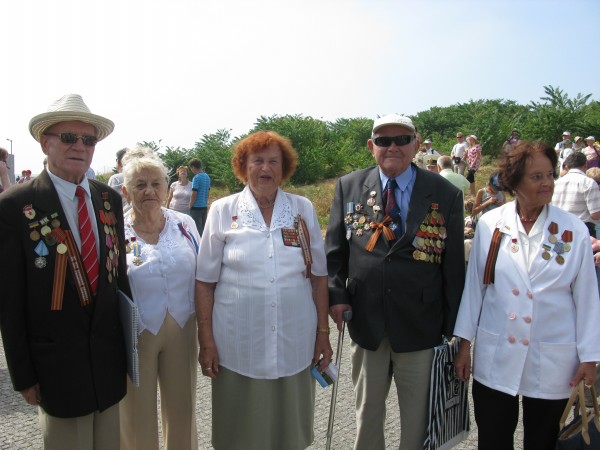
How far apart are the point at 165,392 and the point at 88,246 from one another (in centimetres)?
121

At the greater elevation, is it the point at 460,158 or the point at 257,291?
the point at 460,158

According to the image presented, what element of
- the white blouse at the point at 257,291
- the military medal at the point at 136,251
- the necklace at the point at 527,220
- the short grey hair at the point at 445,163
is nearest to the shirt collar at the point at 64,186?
the military medal at the point at 136,251

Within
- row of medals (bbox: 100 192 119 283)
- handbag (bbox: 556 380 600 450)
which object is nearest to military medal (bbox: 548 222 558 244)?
handbag (bbox: 556 380 600 450)

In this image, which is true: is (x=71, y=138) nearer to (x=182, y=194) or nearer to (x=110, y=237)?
(x=110, y=237)

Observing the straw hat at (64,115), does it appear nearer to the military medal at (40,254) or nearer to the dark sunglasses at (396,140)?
the military medal at (40,254)

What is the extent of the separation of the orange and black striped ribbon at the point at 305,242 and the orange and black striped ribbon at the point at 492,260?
103 centimetres

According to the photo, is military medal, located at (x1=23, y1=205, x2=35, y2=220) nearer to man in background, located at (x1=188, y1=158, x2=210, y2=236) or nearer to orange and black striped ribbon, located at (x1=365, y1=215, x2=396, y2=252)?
orange and black striped ribbon, located at (x1=365, y1=215, x2=396, y2=252)

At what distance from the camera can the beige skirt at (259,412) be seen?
10.4 ft

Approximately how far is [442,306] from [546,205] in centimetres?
85

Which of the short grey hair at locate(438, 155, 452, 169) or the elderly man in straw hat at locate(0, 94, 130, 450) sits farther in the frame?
the short grey hair at locate(438, 155, 452, 169)

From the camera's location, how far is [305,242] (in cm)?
329

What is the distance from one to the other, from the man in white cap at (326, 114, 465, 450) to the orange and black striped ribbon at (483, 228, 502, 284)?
234 millimetres

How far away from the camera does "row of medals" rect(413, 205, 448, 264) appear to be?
10.4ft

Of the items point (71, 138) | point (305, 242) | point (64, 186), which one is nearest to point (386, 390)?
point (305, 242)
